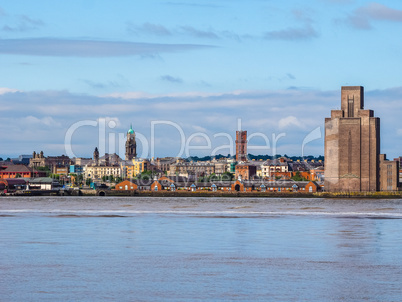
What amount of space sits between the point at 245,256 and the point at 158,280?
6807mm

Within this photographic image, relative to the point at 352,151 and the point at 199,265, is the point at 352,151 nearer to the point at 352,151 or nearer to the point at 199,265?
the point at 352,151

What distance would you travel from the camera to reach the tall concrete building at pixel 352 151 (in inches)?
6614

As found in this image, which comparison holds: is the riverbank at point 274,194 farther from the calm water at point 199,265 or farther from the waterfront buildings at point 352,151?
the calm water at point 199,265

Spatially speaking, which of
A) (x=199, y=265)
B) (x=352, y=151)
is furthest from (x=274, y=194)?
(x=199, y=265)

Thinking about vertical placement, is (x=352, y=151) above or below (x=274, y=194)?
above

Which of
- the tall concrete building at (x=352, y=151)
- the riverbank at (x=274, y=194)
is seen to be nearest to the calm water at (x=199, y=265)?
the riverbank at (x=274, y=194)

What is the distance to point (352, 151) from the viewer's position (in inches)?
6683

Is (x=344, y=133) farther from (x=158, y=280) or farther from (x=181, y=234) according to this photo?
(x=158, y=280)

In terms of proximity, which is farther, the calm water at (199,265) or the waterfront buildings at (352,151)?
the waterfront buildings at (352,151)

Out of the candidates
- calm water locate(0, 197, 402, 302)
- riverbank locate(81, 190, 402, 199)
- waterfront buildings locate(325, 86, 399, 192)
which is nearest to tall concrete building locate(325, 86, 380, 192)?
waterfront buildings locate(325, 86, 399, 192)

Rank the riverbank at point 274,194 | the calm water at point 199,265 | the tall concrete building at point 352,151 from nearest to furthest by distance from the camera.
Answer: the calm water at point 199,265, the riverbank at point 274,194, the tall concrete building at point 352,151

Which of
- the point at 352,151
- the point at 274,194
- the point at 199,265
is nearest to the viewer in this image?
the point at 199,265

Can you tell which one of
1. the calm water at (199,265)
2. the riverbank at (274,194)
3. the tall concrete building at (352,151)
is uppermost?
the tall concrete building at (352,151)

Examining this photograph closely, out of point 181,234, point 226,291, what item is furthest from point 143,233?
point 226,291
